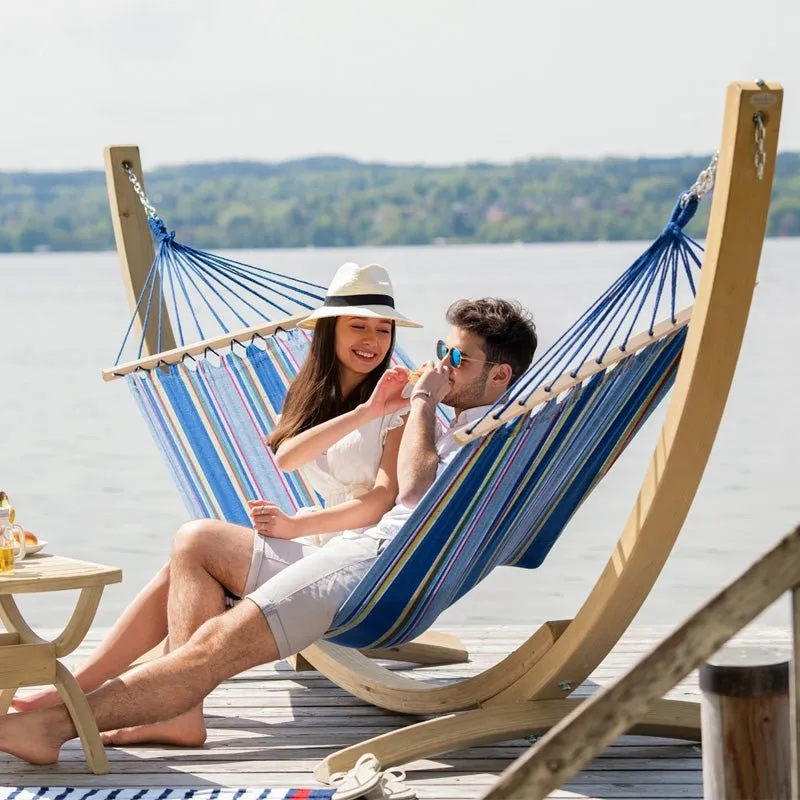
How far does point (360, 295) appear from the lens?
3582 mm

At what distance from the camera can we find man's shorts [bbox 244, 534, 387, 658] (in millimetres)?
3047

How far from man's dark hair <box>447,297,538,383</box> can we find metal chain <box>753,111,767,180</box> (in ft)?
2.68

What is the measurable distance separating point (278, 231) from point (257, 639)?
117 feet

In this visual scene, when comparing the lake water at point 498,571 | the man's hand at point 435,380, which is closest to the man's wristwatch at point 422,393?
the man's hand at point 435,380

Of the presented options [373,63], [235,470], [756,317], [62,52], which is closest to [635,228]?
[373,63]

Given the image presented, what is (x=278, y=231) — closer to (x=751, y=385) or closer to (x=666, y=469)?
(x=751, y=385)

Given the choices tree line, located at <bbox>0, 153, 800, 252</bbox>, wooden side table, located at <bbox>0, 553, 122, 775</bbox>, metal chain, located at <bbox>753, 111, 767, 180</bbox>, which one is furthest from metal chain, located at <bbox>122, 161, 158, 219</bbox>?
tree line, located at <bbox>0, 153, 800, 252</bbox>

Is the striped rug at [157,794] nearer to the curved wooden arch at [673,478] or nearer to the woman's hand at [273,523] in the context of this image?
the curved wooden arch at [673,478]

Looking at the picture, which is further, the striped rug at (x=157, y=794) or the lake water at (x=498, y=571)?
the lake water at (x=498, y=571)

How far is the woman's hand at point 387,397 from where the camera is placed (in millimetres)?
3385

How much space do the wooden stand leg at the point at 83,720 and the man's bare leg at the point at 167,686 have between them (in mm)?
25

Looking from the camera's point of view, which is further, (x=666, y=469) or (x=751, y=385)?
(x=751, y=385)

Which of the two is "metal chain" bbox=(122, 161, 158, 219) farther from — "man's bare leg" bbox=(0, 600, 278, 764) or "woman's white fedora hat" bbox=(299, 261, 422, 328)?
"man's bare leg" bbox=(0, 600, 278, 764)

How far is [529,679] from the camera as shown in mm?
3234
